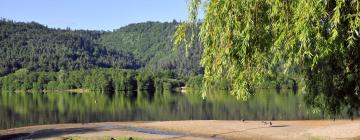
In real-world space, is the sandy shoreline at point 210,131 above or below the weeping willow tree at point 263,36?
below

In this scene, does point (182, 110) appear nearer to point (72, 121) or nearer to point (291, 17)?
point (72, 121)

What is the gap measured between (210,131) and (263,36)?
159 feet

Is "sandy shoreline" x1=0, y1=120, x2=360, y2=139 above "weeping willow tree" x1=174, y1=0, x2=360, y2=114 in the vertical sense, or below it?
below

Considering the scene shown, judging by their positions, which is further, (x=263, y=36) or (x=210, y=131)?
(x=210, y=131)

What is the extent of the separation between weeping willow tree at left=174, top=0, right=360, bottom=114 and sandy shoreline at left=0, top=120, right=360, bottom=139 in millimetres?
38105

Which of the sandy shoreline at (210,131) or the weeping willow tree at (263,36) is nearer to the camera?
the weeping willow tree at (263,36)

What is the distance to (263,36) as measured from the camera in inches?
523

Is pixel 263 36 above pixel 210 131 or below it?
above

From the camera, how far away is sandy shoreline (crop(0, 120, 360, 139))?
53612 mm

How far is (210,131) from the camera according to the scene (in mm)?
60906

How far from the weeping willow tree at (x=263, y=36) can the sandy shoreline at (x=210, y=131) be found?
38105 millimetres

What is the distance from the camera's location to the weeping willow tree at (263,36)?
10.9m

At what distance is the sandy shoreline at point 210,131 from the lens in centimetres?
5361

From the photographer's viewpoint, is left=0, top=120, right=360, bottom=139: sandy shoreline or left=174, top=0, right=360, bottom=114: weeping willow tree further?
left=0, top=120, right=360, bottom=139: sandy shoreline
